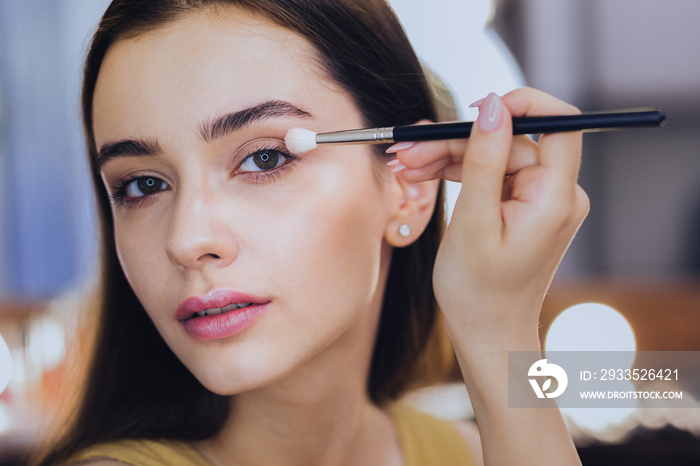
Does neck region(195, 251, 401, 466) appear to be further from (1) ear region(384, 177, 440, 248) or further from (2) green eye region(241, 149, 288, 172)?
(2) green eye region(241, 149, 288, 172)

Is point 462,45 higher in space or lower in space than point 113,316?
higher

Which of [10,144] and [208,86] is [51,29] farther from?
[208,86]

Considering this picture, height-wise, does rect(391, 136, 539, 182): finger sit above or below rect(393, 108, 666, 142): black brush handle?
below

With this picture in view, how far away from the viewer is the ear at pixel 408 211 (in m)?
0.86

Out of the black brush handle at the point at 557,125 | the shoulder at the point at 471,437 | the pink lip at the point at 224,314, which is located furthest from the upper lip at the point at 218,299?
the shoulder at the point at 471,437

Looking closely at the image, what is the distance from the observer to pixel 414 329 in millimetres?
1151

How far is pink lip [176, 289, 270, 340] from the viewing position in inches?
27.0

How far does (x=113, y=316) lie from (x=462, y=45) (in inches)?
54.6

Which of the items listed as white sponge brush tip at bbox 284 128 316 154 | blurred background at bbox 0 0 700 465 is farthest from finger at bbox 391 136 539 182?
blurred background at bbox 0 0 700 465

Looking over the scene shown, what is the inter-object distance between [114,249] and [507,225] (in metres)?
0.64

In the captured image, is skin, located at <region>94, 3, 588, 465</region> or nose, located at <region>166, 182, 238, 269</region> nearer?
skin, located at <region>94, 3, 588, 465</region>

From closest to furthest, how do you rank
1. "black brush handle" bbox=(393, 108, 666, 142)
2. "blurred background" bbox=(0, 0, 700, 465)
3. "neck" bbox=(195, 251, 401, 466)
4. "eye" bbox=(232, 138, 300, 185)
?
"black brush handle" bbox=(393, 108, 666, 142) → "eye" bbox=(232, 138, 300, 185) → "neck" bbox=(195, 251, 401, 466) → "blurred background" bbox=(0, 0, 700, 465)

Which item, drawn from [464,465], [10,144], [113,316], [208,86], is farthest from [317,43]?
[10,144]

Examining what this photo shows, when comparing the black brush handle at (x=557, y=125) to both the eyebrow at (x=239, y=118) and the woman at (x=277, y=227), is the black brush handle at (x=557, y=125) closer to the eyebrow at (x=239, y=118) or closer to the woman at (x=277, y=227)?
the woman at (x=277, y=227)
